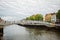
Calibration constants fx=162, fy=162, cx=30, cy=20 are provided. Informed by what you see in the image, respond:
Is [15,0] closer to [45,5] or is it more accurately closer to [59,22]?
[45,5]

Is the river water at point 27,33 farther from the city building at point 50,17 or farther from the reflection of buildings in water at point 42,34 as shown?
the city building at point 50,17

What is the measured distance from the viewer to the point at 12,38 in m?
4.34

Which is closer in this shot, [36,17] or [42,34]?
[36,17]

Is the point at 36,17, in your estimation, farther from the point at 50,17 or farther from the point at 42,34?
the point at 42,34

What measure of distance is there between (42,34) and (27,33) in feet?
1.42

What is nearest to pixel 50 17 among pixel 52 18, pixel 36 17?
pixel 52 18

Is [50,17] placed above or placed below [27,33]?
above

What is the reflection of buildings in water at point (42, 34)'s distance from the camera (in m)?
4.46

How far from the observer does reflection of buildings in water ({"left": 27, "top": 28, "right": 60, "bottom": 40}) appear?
14.6ft

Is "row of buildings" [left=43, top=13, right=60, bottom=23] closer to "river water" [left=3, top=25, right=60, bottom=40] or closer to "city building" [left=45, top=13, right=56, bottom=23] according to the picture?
"city building" [left=45, top=13, right=56, bottom=23]

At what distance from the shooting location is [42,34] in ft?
15.1

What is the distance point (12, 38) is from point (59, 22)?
1.39 m

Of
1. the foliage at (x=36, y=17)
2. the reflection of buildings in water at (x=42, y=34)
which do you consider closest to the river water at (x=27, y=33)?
the reflection of buildings in water at (x=42, y=34)

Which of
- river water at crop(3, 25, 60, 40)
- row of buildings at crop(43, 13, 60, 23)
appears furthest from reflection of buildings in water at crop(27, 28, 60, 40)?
row of buildings at crop(43, 13, 60, 23)
